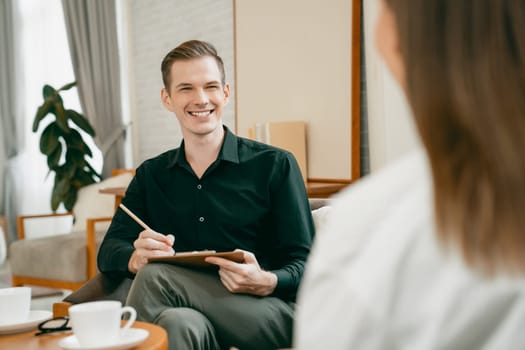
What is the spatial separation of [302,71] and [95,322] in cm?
281

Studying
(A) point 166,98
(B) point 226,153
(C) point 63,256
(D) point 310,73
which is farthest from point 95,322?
(C) point 63,256

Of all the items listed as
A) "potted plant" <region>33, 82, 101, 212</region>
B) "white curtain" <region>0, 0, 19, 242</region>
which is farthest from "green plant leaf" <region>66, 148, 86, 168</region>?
"white curtain" <region>0, 0, 19, 242</region>

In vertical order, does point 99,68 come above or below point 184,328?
above

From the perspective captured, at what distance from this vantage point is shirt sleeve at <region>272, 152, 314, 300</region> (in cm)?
196

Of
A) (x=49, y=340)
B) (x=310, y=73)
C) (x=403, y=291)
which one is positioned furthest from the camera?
(x=310, y=73)

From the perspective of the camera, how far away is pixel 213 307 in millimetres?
1759

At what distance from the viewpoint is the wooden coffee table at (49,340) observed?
55.5 inches

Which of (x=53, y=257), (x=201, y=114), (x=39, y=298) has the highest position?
(x=201, y=114)

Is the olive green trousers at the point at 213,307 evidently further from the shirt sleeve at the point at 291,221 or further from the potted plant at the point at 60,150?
the potted plant at the point at 60,150

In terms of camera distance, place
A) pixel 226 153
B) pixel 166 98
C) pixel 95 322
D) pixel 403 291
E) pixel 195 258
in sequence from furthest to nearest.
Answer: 1. pixel 166 98
2. pixel 226 153
3. pixel 195 258
4. pixel 95 322
5. pixel 403 291

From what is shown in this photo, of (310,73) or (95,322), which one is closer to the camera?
(95,322)

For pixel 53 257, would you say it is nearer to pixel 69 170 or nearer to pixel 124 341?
pixel 69 170

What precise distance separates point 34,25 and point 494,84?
6.16 m

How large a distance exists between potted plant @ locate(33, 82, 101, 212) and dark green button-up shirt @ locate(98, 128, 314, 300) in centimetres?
338
